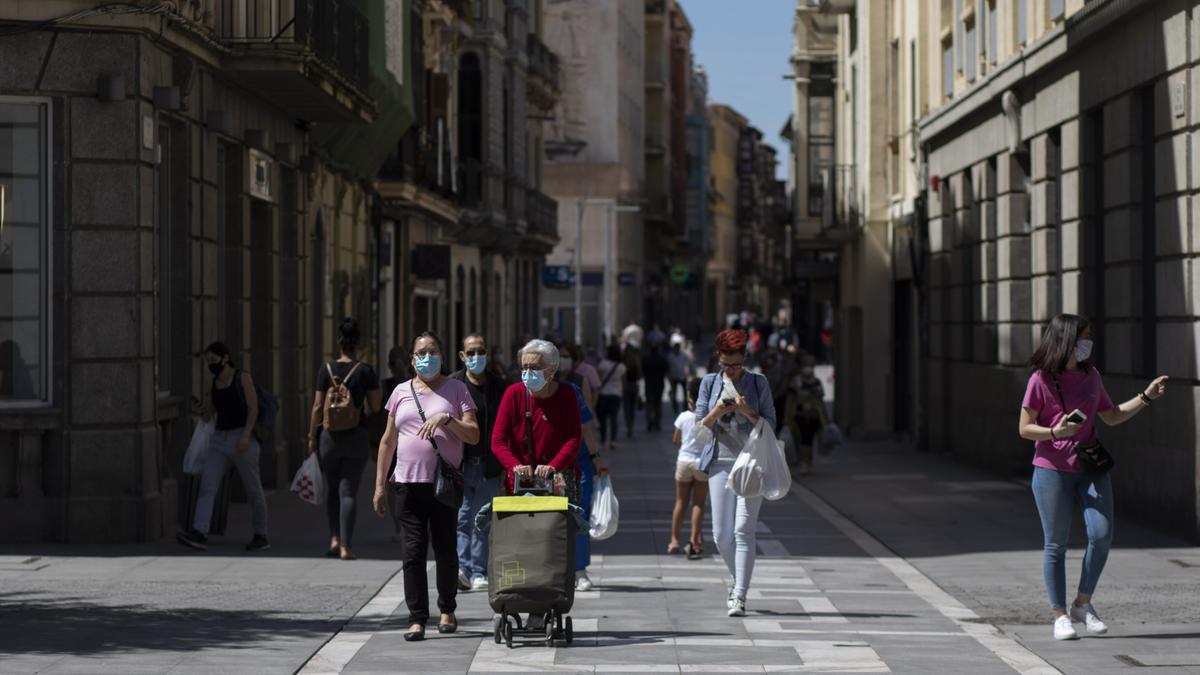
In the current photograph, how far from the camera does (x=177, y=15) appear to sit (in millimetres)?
18812

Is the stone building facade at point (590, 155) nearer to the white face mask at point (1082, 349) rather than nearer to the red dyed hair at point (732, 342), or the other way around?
the red dyed hair at point (732, 342)

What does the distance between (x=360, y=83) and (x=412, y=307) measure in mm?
13700

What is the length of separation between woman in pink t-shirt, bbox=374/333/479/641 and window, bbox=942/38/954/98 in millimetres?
22393

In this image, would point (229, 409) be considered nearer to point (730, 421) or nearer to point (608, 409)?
point (730, 421)

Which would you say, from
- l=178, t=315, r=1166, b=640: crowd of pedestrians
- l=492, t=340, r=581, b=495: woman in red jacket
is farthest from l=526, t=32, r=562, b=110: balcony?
l=492, t=340, r=581, b=495: woman in red jacket

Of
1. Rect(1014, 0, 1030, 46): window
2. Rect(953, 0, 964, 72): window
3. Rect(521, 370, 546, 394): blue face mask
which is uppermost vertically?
Rect(953, 0, 964, 72): window

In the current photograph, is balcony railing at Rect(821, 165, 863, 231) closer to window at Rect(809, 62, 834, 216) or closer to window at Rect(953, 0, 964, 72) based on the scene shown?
window at Rect(809, 62, 834, 216)

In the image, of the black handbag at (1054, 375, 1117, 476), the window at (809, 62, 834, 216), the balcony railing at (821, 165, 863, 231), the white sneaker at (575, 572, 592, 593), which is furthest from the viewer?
the window at (809, 62, 834, 216)

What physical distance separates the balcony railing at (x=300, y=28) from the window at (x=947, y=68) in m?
10.5

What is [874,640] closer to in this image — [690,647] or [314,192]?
[690,647]

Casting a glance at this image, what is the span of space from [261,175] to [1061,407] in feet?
44.2

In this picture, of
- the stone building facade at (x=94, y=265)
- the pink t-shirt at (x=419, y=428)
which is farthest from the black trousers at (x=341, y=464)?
the pink t-shirt at (x=419, y=428)

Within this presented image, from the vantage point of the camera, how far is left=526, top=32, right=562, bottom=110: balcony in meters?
57.9

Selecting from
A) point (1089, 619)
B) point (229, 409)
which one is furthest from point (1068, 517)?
point (229, 409)
